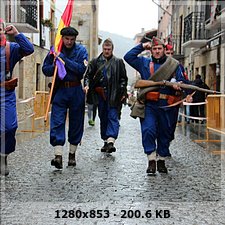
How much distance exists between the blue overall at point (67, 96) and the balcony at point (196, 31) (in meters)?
20.1

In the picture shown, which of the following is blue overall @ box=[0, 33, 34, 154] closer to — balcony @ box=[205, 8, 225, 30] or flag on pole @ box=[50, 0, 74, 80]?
flag on pole @ box=[50, 0, 74, 80]

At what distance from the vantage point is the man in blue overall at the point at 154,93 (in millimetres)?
7270

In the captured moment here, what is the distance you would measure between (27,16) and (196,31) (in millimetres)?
12110

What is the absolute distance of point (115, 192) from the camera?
6.07 meters

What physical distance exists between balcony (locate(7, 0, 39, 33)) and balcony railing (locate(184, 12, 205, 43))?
10.7 m

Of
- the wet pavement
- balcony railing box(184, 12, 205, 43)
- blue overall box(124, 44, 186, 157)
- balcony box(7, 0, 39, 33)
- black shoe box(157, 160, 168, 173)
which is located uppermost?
balcony railing box(184, 12, 205, 43)

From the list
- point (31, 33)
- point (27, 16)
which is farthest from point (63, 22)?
point (27, 16)

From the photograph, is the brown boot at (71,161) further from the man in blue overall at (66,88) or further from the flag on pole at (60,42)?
the flag on pole at (60,42)

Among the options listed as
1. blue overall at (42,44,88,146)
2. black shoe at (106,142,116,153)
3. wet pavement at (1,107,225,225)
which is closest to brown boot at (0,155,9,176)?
wet pavement at (1,107,225,225)

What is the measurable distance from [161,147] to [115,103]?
6.95 feet

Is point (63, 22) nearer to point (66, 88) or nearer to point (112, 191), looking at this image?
point (66, 88)

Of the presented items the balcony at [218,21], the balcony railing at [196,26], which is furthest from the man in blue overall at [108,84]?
the balcony railing at [196,26]

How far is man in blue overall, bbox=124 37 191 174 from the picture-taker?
23.9 feet

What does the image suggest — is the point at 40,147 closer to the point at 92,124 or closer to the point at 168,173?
the point at 168,173
